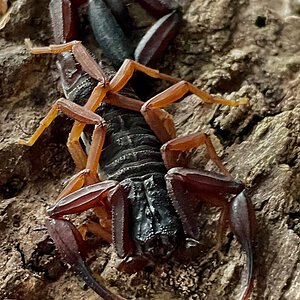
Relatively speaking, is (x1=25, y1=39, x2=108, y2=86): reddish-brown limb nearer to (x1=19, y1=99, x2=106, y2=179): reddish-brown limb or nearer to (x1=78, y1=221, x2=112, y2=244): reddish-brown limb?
(x1=19, y1=99, x2=106, y2=179): reddish-brown limb

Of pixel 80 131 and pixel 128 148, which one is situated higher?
pixel 80 131

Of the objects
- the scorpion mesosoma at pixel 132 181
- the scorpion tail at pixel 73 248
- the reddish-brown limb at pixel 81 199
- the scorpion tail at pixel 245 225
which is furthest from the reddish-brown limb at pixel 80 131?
the scorpion tail at pixel 245 225

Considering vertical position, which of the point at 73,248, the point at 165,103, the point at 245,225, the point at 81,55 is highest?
the point at 81,55

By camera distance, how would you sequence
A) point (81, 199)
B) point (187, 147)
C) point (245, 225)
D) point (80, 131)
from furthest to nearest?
1. point (80, 131)
2. point (187, 147)
3. point (81, 199)
4. point (245, 225)

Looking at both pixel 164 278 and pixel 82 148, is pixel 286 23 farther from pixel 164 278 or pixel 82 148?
pixel 164 278

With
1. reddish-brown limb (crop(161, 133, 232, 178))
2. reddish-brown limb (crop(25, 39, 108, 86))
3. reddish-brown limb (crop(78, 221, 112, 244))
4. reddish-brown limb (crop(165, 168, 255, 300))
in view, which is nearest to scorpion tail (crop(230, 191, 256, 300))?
reddish-brown limb (crop(165, 168, 255, 300))

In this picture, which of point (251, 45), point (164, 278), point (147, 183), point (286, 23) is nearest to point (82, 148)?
point (147, 183)

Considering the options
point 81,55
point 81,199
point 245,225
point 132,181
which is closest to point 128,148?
point 132,181

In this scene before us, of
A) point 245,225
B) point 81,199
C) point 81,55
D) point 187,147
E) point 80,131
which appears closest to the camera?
point 245,225

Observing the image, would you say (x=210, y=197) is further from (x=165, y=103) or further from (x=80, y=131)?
(x=80, y=131)
